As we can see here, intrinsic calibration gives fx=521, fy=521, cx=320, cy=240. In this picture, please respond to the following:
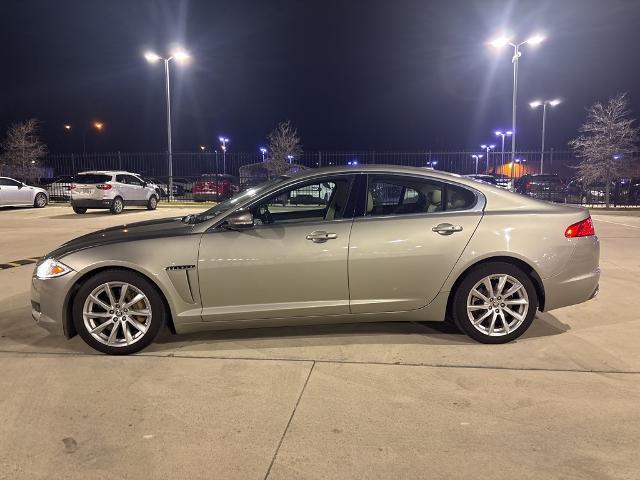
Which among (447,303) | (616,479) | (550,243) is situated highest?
(550,243)

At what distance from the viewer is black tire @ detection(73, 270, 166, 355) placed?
4.20 meters

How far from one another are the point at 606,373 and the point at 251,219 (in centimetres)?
297

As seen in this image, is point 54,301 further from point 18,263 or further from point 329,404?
point 18,263

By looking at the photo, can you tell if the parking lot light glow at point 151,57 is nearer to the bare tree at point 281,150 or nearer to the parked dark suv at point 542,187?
the bare tree at point 281,150

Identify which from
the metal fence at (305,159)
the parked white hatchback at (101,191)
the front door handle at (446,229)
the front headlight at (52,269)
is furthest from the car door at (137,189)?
the front door handle at (446,229)

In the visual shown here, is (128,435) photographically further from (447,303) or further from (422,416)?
(447,303)

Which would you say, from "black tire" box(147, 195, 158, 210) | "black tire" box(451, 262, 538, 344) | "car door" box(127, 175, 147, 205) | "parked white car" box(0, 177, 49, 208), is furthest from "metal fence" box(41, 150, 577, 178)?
"black tire" box(451, 262, 538, 344)

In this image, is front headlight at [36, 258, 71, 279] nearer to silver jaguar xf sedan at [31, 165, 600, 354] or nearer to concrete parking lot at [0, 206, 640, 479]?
silver jaguar xf sedan at [31, 165, 600, 354]

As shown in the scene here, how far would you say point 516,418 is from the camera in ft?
10.6

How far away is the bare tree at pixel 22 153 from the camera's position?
30484mm

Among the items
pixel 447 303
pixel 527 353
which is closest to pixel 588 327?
pixel 527 353

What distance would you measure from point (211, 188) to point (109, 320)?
2314 centimetres

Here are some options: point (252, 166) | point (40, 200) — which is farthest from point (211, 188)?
point (40, 200)

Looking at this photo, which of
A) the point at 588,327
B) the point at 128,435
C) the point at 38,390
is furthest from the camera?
the point at 588,327
